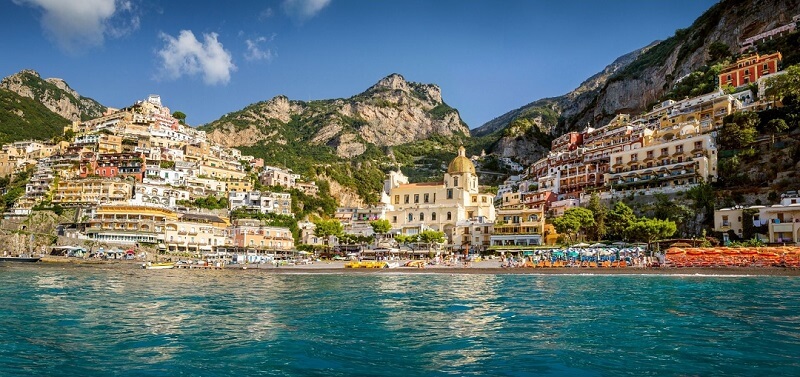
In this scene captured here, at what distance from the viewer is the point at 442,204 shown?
81938 millimetres

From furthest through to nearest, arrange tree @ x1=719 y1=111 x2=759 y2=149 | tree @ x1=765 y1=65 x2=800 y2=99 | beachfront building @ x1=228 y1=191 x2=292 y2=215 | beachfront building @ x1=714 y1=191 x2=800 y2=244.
→ 1. beachfront building @ x1=228 y1=191 x2=292 y2=215
2. tree @ x1=765 y1=65 x2=800 y2=99
3. tree @ x1=719 y1=111 x2=759 y2=149
4. beachfront building @ x1=714 y1=191 x2=800 y2=244

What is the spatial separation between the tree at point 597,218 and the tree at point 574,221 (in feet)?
2.61

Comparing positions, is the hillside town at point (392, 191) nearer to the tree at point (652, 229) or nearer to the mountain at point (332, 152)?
the tree at point (652, 229)

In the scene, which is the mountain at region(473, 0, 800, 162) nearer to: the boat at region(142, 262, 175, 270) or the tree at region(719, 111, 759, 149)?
the tree at region(719, 111, 759, 149)

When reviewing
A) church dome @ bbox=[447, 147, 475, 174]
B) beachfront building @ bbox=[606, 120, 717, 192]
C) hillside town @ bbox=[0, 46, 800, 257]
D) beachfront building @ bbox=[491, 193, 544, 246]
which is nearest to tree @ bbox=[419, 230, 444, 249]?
hillside town @ bbox=[0, 46, 800, 257]

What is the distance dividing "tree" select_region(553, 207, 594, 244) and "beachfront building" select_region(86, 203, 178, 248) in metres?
50.8

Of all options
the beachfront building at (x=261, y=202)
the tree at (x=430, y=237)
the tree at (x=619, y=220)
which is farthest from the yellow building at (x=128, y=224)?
the tree at (x=619, y=220)

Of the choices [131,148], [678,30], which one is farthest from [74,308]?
[678,30]

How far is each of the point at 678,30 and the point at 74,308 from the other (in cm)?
13068

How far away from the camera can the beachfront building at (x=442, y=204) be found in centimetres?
8044

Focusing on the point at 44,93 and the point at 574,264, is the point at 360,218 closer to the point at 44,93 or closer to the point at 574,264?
the point at 574,264

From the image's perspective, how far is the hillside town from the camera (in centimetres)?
6688

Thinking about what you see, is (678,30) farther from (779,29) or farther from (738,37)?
(779,29)

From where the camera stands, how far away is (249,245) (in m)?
82.9
